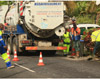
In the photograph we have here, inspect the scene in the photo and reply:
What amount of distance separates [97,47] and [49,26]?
3225 mm

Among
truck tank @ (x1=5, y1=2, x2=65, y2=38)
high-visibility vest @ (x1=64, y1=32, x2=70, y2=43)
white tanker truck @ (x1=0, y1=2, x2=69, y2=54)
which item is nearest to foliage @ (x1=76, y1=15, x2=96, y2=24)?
white tanker truck @ (x1=0, y1=2, x2=69, y2=54)

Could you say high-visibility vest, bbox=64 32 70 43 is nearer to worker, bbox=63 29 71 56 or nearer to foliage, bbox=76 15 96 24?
worker, bbox=63 29 71 56

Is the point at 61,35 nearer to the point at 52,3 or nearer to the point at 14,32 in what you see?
the point at 52,3

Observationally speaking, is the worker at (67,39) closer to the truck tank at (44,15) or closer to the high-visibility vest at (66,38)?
the high-visibility vest at (66,38)

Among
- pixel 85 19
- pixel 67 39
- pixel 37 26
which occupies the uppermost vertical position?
pixel 85 19

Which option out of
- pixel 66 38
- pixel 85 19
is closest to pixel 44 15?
pixel 66 38

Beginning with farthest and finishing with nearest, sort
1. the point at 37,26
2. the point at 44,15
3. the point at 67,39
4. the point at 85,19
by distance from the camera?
the point at 85,19
the point at 67,39
the point at 37,26
the point at 44,15

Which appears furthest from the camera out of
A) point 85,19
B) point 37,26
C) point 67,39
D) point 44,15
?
point 85,19

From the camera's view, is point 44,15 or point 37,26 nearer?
point 44,15

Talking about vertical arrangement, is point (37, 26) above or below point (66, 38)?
above

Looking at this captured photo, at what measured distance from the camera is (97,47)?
1278 cm

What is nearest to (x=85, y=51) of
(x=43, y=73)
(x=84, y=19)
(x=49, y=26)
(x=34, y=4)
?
(x=49, y=26)

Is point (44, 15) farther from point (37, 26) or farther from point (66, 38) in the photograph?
point (66, 38)

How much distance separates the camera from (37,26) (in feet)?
48.3
